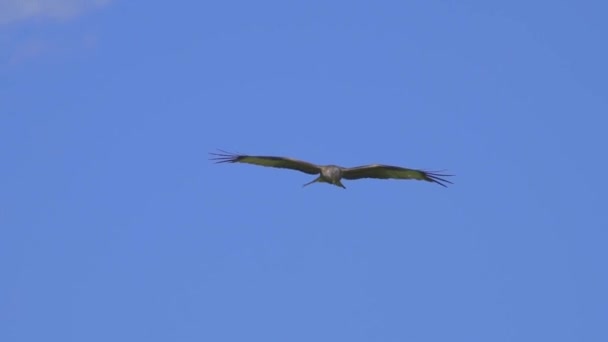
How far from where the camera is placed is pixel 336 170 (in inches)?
1766

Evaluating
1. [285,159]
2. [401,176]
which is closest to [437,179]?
[401,176]

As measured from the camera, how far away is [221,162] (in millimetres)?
46469

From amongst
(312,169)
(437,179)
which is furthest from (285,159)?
(437,179)

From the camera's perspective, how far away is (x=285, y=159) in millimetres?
46125

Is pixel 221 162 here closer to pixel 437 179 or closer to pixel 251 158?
pixel 251 158

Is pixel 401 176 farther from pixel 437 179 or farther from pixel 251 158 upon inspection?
pixel 251 158

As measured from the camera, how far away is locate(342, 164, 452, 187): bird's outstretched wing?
45.7m

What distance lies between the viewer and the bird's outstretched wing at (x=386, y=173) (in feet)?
150

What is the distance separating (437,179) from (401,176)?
1130 millimetres

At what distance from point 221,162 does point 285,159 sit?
1.75m

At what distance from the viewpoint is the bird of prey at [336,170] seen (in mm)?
44750

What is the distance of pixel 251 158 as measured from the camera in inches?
1839

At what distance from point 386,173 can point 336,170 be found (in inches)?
83.6

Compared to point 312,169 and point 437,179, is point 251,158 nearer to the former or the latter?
point 312,169
